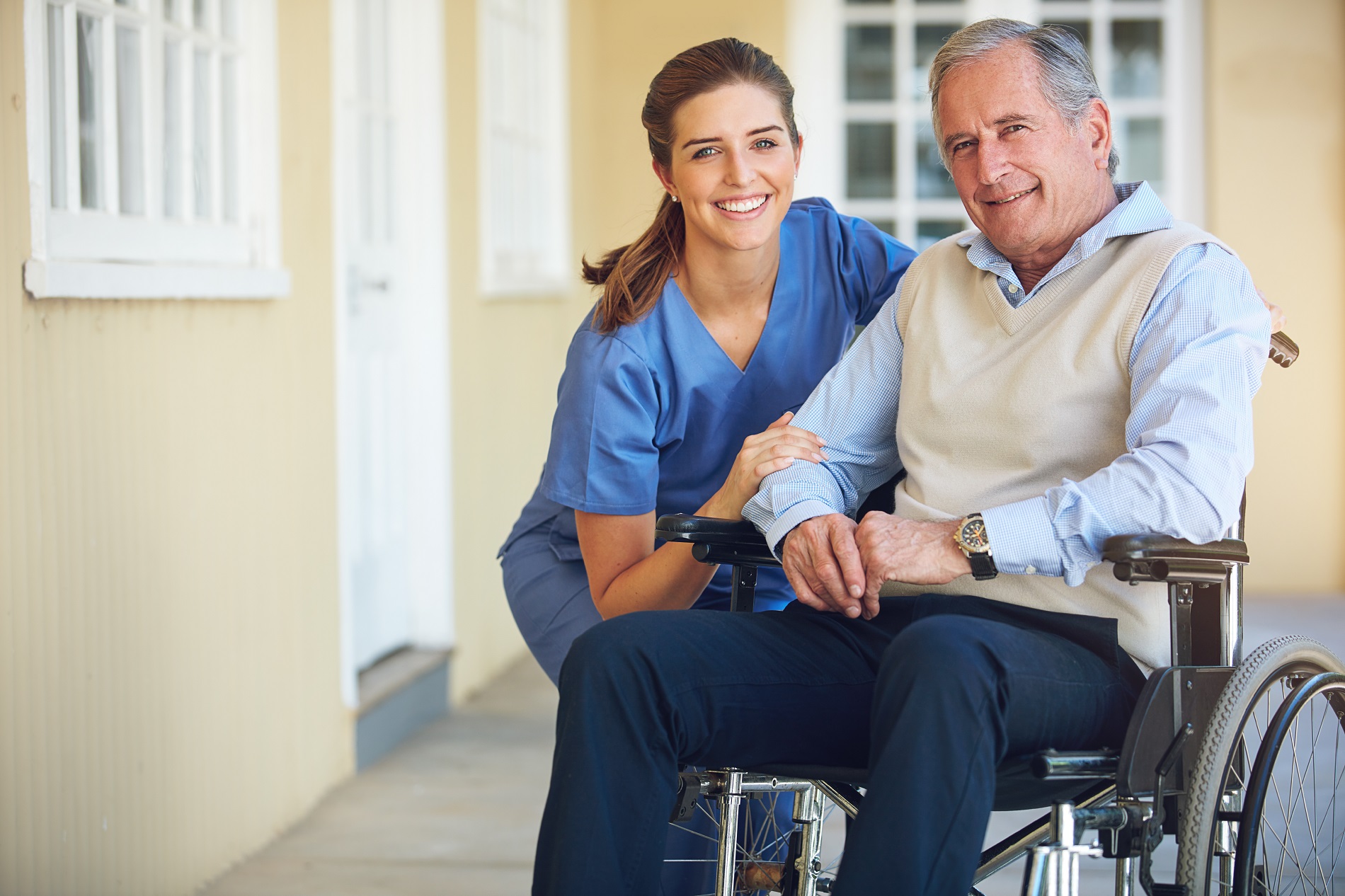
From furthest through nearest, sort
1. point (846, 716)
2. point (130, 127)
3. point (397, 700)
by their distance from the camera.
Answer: point (397, 700)
point (130, 127)
point (846, 716)

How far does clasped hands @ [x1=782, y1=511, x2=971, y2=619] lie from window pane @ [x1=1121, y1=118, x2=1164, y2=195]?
4247 mm

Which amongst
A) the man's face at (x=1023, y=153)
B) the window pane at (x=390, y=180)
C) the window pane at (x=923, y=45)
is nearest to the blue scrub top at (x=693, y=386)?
the man's face at (x=1023, y=153)

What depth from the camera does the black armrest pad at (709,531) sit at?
177cm

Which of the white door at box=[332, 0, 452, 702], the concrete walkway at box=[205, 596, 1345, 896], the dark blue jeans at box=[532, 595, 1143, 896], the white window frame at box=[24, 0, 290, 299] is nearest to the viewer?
the dark blue jeans at box=[532, 595, 1143, 896]

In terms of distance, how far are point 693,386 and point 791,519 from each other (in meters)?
0.32

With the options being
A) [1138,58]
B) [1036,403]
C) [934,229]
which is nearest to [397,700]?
[1036,403]

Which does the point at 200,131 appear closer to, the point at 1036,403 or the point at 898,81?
the point at 1036,403

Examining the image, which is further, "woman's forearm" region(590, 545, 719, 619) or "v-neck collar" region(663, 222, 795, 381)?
"v-neck collar" region(663, 222, 795, 381)

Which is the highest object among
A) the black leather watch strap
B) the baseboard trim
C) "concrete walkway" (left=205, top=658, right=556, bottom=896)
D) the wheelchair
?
the black leather watch strap

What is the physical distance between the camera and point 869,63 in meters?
5.80

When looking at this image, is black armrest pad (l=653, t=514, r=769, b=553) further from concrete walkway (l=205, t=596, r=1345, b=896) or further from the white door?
the white door

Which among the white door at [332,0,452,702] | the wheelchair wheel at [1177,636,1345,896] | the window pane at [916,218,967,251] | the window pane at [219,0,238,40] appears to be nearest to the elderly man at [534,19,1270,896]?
the wheelchair wheel at [1177,636,1345,896]

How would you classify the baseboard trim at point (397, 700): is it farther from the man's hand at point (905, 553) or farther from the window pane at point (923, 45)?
the window pane at point (923, 45)

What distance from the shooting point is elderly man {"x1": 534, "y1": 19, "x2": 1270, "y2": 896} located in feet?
4.80
